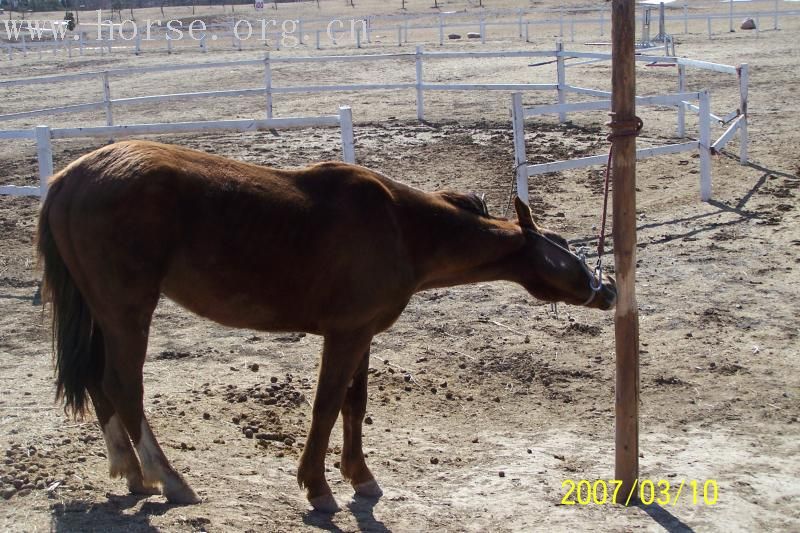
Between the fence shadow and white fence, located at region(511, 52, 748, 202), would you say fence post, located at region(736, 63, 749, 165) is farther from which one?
the fence shadow

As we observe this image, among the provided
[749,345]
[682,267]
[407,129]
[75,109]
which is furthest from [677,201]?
[75,109]

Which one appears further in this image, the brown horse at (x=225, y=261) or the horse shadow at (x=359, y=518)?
the horse shadow at (x=359, y=518)

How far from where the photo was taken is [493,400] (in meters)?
6.23

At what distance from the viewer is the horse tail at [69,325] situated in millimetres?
4477

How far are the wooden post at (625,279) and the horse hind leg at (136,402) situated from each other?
220 centimetres

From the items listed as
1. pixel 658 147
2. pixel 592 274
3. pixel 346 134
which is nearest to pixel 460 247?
pixel 592 274

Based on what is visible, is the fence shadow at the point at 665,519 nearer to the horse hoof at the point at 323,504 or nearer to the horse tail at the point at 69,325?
→ the horse hoof at the point at 323,504

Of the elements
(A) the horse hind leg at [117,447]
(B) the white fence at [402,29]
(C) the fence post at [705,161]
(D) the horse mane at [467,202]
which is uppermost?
(B) the white fence at [402,29]

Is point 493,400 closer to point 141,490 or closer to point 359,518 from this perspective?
point 359,518

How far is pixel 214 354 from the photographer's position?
6.91m

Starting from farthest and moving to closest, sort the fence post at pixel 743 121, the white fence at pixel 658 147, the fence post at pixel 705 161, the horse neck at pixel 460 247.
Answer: the fence post at pixel 743 121, the fence post at pixel 705 161, the white fence at pixel 658 147, the horse neck at pixel 460 247
